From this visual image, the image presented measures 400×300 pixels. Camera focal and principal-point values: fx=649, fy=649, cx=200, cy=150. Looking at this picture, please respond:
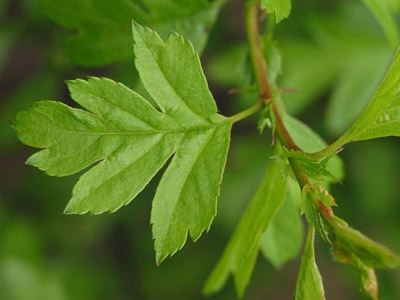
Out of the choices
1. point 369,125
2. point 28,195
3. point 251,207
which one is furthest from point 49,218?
point 369,125

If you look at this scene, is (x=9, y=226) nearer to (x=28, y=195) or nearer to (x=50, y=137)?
(x=28, y=195)

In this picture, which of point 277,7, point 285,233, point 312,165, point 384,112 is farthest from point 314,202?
point 285,233

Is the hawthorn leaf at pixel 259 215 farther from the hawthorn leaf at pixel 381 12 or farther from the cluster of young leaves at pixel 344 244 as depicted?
the hawthorn leaf at pixel 381 12

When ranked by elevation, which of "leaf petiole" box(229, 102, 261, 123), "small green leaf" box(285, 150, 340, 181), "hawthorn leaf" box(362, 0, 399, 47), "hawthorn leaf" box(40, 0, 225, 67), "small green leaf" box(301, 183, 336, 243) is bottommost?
"small green leaf" box(301, 183, 336, 243)

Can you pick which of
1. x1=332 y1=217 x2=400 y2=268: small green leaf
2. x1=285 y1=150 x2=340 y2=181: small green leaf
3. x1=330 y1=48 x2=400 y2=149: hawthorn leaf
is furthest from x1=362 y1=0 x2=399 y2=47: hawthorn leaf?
x1=332 y1=217 x2=400 y2=268: small green leaf

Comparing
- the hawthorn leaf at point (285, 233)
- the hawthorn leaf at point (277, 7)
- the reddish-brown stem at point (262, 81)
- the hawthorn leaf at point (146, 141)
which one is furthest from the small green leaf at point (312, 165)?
the hawthorn leaf at point (285, 233)

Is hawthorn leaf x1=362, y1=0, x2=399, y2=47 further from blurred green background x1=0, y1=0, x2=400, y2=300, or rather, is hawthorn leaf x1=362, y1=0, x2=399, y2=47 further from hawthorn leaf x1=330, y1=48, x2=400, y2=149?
blurred green background x1=0, y1=0, x2=400, y2=300
